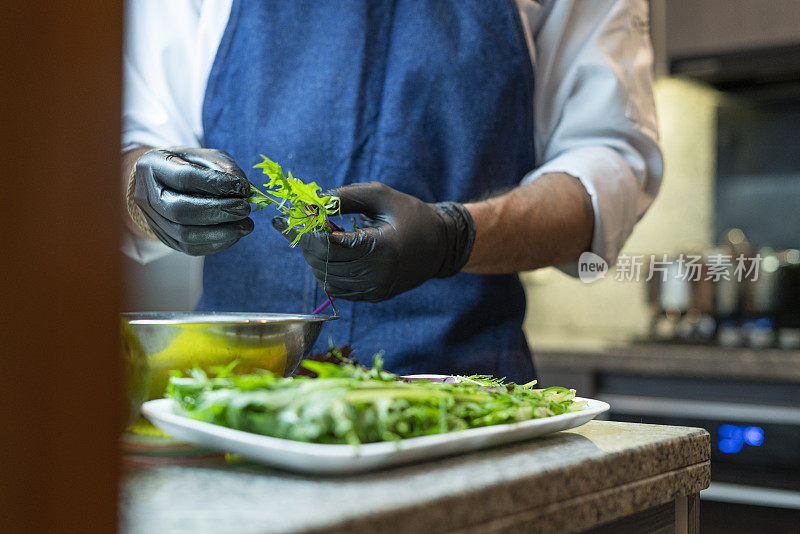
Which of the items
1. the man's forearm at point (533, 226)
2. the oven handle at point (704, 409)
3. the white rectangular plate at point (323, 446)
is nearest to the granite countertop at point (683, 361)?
the oven handle at point (704, 409)

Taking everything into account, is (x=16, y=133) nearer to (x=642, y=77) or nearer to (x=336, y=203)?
(x=336, y=203)

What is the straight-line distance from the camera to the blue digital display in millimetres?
1823

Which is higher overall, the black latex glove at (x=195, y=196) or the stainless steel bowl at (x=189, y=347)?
the black latex glove at (x=195, y=196)

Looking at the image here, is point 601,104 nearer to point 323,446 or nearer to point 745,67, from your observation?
point 323,446

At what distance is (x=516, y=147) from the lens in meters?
1.24

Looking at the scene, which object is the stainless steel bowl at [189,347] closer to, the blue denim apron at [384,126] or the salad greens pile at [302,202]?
the salad greens pile at [302,202]

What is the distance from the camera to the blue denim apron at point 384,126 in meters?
1.13

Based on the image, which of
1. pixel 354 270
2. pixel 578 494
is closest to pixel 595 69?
pixel 354 270

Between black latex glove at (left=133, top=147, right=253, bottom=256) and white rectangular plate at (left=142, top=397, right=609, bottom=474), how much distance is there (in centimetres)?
30

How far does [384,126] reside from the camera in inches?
45.0

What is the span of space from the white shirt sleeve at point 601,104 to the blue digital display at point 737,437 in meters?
0.79

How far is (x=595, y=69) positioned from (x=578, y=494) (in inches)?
33.4

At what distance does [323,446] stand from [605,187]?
82cm

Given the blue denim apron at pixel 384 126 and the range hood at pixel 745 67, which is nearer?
the blue denim apron at pixel 384 126
